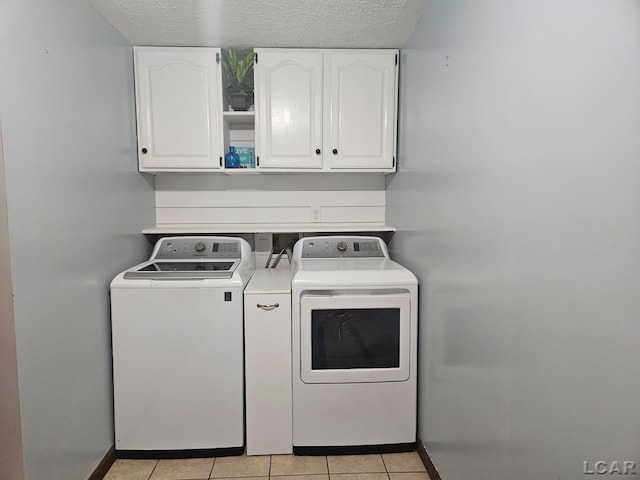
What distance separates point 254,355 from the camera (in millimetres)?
1922

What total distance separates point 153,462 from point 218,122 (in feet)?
6.30

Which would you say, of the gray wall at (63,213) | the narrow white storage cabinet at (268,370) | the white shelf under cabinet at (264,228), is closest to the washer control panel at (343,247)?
the white shelf under cabinet at (264,228)

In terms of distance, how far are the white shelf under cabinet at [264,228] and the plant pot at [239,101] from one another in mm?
773

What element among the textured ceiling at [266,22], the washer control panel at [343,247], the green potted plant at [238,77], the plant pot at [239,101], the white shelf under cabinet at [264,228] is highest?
the textured ceiling at [266,22]

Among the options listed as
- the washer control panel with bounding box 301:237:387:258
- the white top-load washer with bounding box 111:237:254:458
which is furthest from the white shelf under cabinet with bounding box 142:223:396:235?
the white top-load washer with bounding box 111:237:254:458

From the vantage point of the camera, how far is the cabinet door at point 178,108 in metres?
2.22

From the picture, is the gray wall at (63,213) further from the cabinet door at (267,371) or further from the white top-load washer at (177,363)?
the cabinet door at (267,371)

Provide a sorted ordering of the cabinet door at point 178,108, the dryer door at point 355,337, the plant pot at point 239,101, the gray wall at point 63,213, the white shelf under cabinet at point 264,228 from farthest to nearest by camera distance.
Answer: the white shelf under cabinet at point 264,228 < the plant pot at point 239,101 < the cabinet door at point 178,108 < the dryer door at point 355,337 < the gray wall at point 63,213

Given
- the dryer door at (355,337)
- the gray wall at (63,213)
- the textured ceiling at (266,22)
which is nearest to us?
the gray wall at (63,213)

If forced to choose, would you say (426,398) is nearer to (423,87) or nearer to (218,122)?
Result: (423,87)

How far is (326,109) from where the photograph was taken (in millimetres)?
2316

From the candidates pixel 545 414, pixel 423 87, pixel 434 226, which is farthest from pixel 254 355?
pixel 423 87

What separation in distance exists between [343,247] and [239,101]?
1145 mm

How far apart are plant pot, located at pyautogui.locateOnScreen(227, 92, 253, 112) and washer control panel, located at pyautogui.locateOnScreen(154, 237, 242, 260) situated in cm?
84
